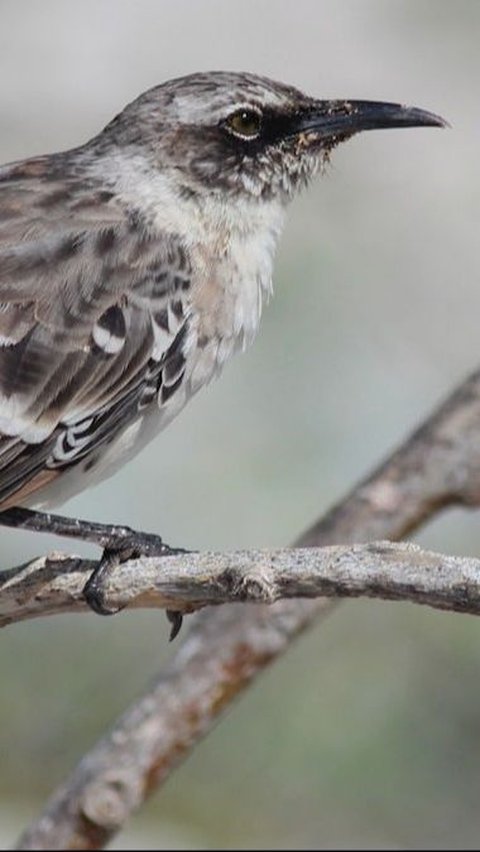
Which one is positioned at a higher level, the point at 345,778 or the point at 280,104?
the point at 280,104

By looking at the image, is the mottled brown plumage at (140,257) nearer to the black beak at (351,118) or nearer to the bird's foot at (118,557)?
the black beak at (351,118)

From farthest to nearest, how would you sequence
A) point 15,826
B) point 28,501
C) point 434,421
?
point 15,826, point 434,421, point 28,501

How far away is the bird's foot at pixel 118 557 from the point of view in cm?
489

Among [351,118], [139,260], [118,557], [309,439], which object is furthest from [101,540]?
[309,439]

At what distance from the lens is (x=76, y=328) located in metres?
5.53

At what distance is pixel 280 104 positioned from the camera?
5879 millimetres

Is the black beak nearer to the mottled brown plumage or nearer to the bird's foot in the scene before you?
the mottled brown plumage

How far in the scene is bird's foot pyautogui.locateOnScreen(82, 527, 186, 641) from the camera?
4895 mm

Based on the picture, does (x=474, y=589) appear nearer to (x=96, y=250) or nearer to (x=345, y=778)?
(x=96, y=250)

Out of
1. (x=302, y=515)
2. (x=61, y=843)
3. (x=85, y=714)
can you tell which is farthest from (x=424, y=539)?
(x=61, y=843)

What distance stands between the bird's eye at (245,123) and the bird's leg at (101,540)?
118 centimetres

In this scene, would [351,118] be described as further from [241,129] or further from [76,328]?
[76,328]

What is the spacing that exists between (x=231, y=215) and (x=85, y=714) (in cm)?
315

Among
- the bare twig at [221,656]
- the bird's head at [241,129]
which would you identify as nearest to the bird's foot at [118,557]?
the bare twig at [221,656]
